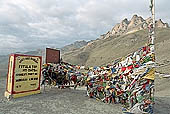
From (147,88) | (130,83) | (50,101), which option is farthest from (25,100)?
(147,88)

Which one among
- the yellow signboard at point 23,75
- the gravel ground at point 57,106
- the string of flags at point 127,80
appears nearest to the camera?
the string of flags at point 127,80

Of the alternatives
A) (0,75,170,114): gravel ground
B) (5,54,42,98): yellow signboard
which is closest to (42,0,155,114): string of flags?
(0,75,170,114): gravel ground

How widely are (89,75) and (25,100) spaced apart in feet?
9.75

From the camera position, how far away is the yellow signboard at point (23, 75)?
23.1 feet

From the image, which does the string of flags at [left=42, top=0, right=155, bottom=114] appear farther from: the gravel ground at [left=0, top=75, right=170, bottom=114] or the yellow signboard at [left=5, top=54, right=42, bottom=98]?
the yellow signboard at [left=5, top=54, right=42, bottom=98]

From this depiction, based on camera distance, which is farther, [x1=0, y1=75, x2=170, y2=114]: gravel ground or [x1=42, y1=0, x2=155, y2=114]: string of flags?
[x1=0, y1=75, x2=170, y2=114]: gravel ground

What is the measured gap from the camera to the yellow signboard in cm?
705

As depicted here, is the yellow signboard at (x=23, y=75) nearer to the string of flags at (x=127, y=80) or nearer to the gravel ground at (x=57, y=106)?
the gravel ground at (x=57, y=106)

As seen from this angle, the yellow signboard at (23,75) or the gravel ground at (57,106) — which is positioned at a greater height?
the yellow signboard at (23,75)

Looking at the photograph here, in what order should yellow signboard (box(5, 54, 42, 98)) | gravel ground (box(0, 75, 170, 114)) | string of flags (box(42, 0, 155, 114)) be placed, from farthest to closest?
yellow signboard (box(5, 54, 42, 98)) → gravel ground (box(0, 75, 170, 114)) → string of flags (box(42, 0, 155, 114))

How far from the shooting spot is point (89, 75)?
289 inches

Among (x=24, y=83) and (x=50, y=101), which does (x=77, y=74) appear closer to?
(x=50, y=101)

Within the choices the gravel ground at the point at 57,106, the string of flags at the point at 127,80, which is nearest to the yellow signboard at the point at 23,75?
the gravel ground at the point at 57,106

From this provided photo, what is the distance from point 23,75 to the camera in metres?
7.47
